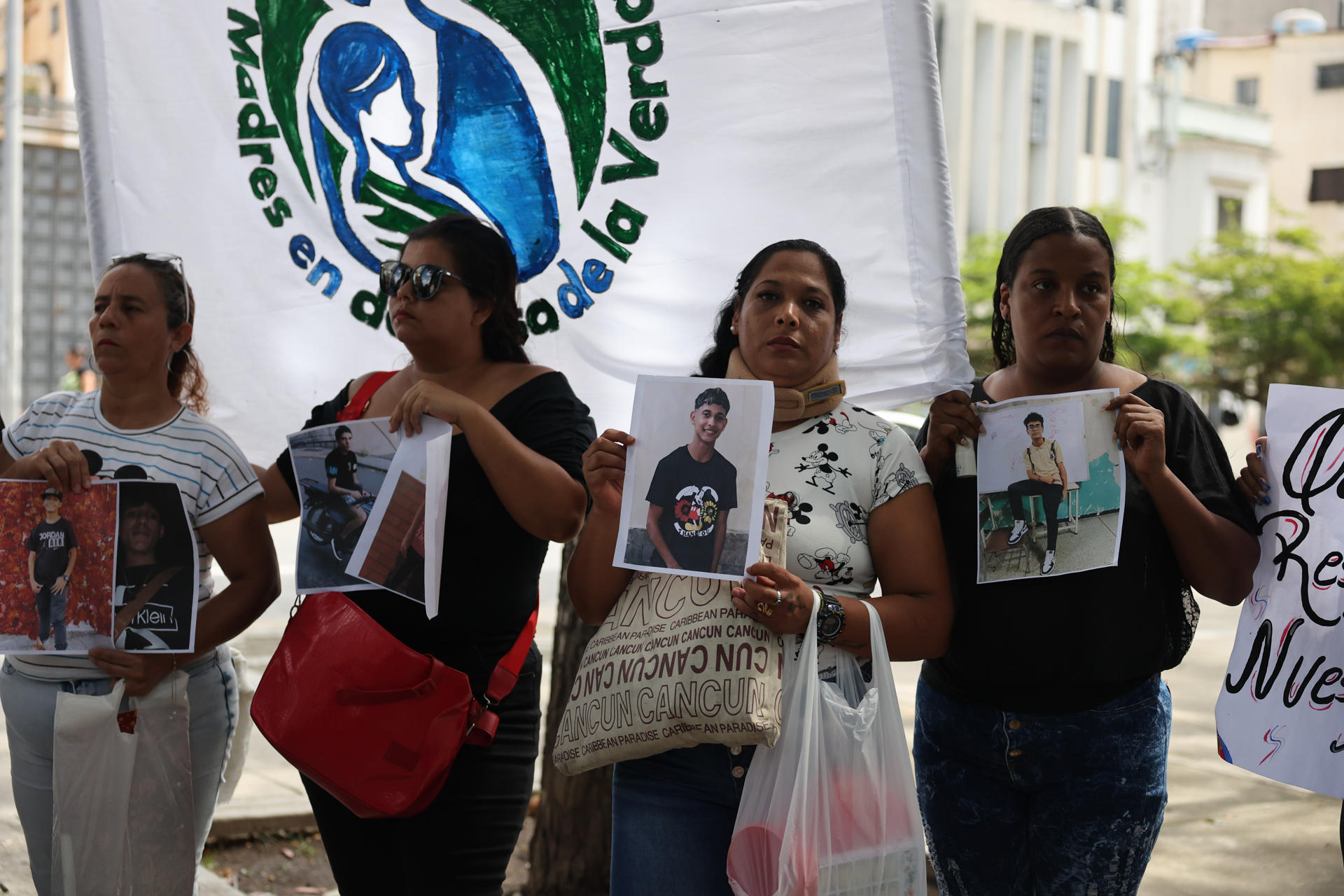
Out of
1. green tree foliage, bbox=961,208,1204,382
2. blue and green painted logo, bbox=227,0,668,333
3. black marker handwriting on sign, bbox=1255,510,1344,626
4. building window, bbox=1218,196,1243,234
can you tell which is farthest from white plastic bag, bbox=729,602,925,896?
building window, bbox=1218,196,1243,234

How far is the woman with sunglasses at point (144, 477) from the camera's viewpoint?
2.90 m

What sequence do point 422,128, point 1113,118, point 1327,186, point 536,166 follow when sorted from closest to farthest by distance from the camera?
point 536,166, point 422,128, point 1113,118, point 1327,186

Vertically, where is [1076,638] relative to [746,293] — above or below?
below

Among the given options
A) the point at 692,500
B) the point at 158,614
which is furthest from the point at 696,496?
the point at 158,614

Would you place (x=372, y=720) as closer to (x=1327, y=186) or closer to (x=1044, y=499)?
(x=1044, y=499)

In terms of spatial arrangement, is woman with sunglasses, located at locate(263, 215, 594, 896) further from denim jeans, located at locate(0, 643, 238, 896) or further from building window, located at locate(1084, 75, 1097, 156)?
building window, located at locate(1084, 75, 1097, 156)

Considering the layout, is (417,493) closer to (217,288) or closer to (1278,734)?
(217,288)

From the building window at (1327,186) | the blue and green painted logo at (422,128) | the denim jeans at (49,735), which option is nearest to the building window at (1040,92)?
the building window at (1327,186)

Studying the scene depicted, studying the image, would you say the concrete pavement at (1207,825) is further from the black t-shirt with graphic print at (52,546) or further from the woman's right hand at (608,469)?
the woman's right hand at (608,469)

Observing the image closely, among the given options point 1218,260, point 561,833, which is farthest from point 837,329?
point 1218,260

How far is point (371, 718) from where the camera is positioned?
2.59m

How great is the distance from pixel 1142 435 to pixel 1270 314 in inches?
1153

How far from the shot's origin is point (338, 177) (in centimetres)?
358

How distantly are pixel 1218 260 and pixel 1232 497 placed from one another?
29.8 meters
